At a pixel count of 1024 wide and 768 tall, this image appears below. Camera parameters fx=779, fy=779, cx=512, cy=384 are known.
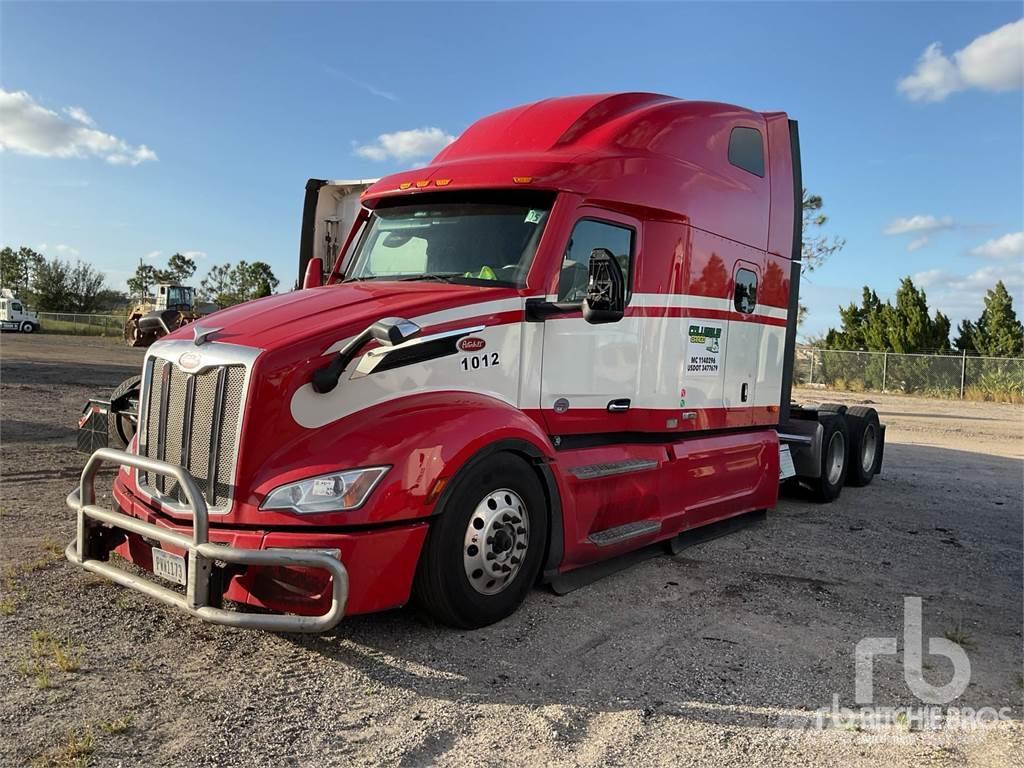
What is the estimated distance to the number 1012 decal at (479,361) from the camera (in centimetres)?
465

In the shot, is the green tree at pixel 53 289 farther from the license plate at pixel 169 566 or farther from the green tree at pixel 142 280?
the license plate at pixel 169 566

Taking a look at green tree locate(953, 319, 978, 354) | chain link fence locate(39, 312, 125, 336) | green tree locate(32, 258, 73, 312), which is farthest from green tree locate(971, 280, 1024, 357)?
green tree locate(32, 258, 73, 312)

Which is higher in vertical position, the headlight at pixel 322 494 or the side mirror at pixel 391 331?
the side mirror at pixel 391 331

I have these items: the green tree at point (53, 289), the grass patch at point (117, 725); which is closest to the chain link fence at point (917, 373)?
the grass patch at point (117, 725)

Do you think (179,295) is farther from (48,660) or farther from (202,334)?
(48,660)

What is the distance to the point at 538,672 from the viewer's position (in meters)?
4.04

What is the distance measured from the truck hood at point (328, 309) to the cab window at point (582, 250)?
47 cm

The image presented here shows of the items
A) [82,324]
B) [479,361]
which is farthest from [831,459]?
[82,324]

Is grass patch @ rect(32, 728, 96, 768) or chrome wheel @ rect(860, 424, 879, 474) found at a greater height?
chrome wheel @ rect(860, 424, 879, 474)

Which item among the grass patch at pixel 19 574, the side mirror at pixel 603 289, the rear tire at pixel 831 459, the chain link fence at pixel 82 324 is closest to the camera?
the grass patch at pixel 19 574

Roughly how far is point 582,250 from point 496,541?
2.09 m

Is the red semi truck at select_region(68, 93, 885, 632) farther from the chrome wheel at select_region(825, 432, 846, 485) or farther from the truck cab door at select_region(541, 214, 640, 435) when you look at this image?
the chrome wheel at select_region(825, 432, 846, 485)

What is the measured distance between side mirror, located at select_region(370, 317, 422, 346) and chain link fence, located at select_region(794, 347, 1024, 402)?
1093 inches

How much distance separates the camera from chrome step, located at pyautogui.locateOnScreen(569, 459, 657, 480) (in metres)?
5.22
